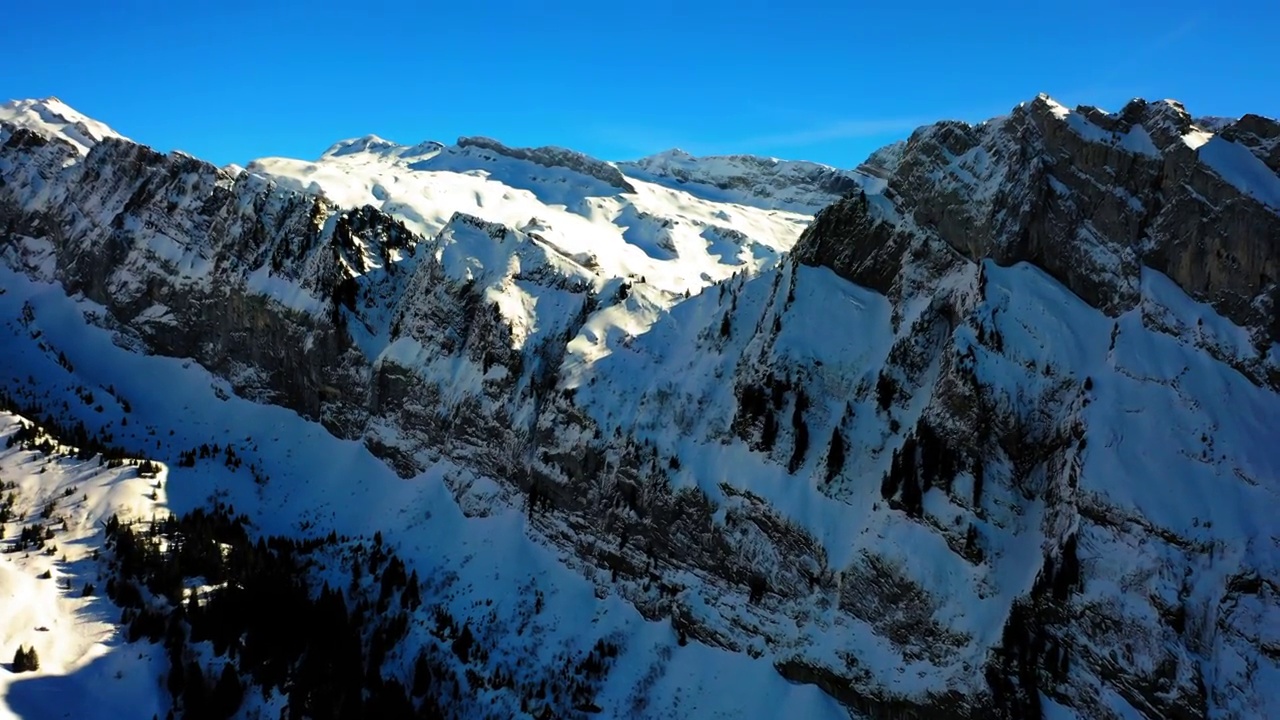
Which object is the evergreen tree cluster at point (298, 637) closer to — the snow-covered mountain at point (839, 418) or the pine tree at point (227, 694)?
the pine tree at point (227, 694)

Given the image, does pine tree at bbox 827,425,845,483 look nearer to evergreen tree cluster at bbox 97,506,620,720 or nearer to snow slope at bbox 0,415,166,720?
evergreen tree cluster at bbox 97,506,620,720

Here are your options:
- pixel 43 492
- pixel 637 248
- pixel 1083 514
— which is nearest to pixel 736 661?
pixel 1083 514

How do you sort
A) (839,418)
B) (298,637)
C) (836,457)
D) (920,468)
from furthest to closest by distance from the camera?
(298,637), (839,418), (836,457), (920,468)

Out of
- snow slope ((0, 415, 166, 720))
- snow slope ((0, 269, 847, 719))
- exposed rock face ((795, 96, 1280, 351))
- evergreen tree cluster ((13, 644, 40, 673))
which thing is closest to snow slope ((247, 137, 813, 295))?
snow slope ((0, 269, 847, 719))

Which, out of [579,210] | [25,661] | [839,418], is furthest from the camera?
[579,210]

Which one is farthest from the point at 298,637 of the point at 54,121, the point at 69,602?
the point at 54,121

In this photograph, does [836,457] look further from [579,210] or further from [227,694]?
[579,210]
